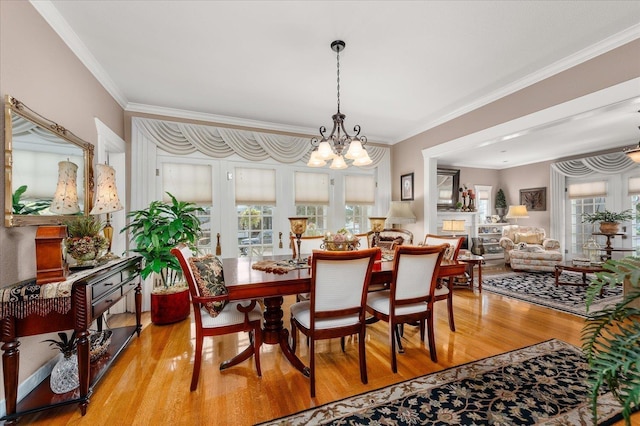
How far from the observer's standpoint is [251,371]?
2156mm

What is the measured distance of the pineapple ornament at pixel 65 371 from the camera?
5.87 feet

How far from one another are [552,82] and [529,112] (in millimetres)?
314

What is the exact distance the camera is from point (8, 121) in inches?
64.5

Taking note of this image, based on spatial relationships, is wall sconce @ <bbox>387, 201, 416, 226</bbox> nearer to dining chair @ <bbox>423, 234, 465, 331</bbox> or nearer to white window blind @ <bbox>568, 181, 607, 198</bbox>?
dining chair @ <bbox>423, 234, 465, 331</bbox>

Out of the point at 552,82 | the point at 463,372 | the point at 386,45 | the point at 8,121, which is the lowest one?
the point at 463,372

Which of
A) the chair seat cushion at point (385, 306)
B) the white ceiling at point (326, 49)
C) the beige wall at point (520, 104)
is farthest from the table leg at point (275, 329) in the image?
the beige wall at point (520, 104)

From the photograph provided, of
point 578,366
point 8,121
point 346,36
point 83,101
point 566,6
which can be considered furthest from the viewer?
point 83,101

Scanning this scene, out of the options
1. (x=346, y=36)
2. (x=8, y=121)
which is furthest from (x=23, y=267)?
(x=346, y=36)

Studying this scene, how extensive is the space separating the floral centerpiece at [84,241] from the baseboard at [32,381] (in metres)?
0.77

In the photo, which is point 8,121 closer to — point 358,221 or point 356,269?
point 356,269

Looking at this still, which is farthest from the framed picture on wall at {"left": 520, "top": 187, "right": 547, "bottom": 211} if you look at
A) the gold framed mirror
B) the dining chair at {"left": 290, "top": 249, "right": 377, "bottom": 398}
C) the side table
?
the gold framed mirror

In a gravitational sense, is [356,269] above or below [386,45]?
below

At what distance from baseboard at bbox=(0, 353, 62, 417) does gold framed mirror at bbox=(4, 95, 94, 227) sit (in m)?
1.02

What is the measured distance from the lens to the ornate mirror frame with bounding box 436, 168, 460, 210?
21.8 ft
